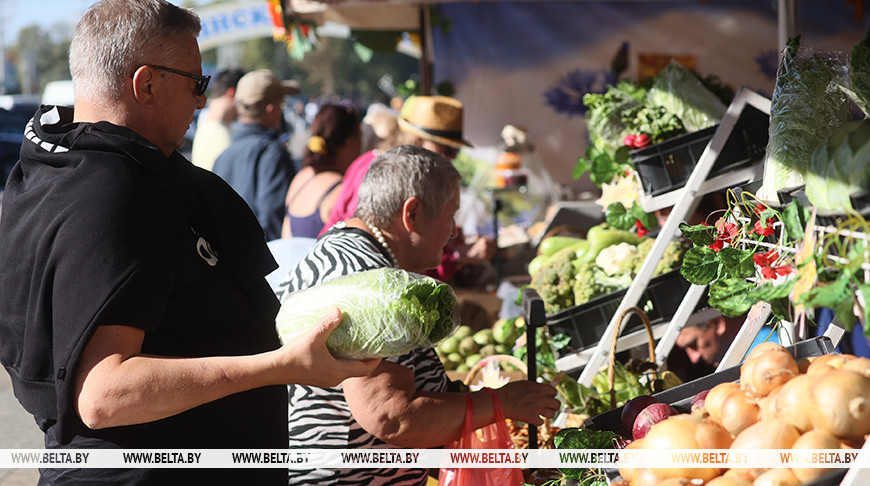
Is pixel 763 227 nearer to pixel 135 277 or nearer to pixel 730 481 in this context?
pixel 730 481

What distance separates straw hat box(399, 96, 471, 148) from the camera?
14.4ft

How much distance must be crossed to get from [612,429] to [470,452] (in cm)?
37

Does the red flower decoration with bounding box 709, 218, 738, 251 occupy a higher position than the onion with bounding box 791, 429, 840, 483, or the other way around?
the red flower decoration with bounding box 709, 218, 738, 251

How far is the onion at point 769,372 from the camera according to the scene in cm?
153

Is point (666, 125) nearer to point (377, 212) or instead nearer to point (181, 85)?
point (377, 212)

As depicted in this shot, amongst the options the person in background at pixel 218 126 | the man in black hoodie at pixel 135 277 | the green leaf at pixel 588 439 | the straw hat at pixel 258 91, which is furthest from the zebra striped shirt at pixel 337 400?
the person in background at pixel 218 126

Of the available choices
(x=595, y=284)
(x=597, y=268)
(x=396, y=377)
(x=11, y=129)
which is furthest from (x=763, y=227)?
(x=11, y=129)

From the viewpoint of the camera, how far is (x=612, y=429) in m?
1.98

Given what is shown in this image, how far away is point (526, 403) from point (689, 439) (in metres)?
0.78

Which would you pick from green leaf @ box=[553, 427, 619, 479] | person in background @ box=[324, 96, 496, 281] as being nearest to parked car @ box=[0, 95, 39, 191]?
person in background @ box=[324, 96, 496, 281]

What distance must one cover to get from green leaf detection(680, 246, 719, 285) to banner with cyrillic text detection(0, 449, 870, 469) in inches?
14.8

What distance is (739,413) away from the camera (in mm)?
1506

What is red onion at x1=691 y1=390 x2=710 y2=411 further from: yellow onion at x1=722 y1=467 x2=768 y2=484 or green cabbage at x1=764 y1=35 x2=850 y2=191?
green cabbage at x1=764 y1=35 x2=850 y2=191

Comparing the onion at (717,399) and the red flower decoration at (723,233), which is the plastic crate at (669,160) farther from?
the onion at (717,399)
